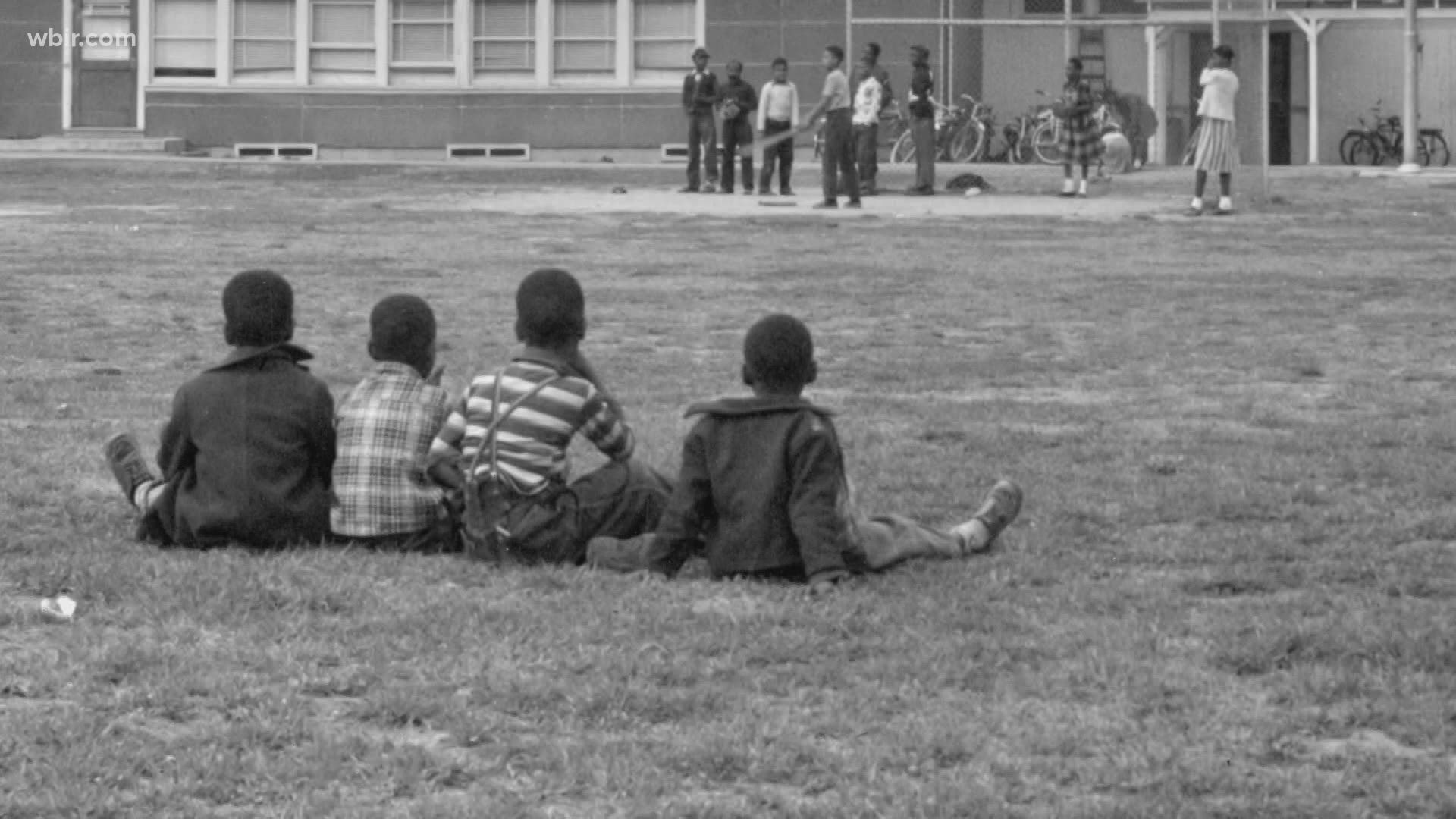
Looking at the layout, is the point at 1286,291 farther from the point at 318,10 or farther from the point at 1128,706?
the point at 318,10

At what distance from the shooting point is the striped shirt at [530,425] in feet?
25.4

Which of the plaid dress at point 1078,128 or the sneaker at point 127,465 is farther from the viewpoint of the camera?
the plaid dress at point 1078,128

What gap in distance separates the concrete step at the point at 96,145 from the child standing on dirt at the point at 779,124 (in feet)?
44.3

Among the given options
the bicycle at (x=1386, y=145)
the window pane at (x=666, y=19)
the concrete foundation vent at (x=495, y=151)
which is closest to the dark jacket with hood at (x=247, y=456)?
the bicycle at (x=1386, y=145)

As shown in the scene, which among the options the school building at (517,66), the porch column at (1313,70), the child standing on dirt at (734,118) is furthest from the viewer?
the school building at (517,66)

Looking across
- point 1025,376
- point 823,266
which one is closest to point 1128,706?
point 1025,376

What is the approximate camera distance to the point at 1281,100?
40.3 metres

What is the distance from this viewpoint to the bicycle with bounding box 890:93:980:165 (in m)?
36.9

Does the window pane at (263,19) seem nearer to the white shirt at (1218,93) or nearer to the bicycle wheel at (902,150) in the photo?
the bicycle wheel at (902,150)

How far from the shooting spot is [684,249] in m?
20.9

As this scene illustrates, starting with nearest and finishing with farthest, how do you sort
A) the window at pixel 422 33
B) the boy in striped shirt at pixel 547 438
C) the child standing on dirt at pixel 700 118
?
the boy in striped shirt at pixel 547 438 < the child standing on dirt at pixel 700 118 < the window at pixel 422 33

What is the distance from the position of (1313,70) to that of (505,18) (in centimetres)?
1189

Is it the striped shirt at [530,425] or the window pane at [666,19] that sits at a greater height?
the window pane at [666,19]

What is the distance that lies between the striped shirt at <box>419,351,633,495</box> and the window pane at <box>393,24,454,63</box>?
109 ft
